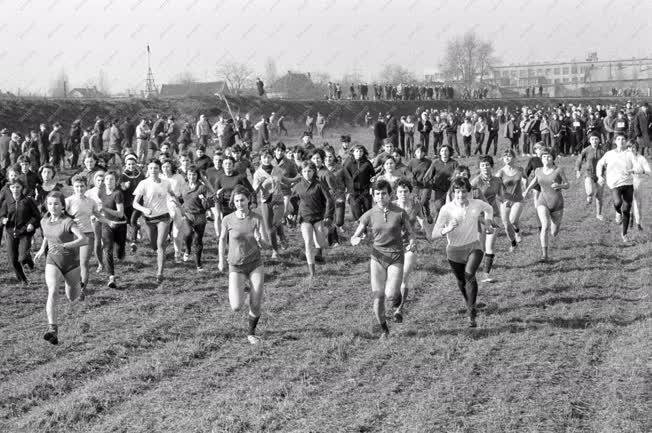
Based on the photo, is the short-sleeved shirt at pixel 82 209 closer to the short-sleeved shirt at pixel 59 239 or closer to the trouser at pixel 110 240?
the trouser at pixel 110 240

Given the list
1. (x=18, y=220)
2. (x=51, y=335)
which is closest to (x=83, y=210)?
(x=18, y=220)

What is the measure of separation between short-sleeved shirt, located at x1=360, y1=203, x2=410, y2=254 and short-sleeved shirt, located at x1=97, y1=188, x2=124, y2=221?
4.69m

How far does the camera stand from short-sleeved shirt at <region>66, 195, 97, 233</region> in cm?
1239

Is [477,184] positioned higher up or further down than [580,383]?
higher up

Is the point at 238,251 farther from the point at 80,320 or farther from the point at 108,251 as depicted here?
the point at 108,251

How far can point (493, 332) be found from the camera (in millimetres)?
→ 10273

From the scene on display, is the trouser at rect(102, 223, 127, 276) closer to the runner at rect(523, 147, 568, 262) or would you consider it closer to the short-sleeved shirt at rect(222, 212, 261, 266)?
the short-sleeved shirt at rect(222, 212, 261, 266)

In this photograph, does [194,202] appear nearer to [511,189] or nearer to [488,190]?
[488,190]

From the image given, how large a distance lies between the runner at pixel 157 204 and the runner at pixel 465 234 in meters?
4.62

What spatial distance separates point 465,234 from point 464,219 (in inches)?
7.0

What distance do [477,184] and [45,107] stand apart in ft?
108

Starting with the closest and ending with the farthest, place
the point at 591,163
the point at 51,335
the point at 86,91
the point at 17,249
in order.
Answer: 1. the point at 51,335
2. the point at 17,249
3. the point at 591,163
4. the point at 86,91

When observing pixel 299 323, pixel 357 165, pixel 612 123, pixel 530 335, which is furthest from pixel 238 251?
pixel 612 123

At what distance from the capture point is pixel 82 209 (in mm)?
12406
